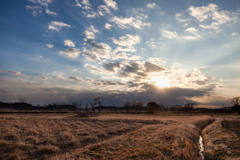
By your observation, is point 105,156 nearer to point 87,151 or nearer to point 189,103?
point 87,151

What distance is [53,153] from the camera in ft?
33.1

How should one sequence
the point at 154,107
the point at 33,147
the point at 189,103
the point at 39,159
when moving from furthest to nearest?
the point at 189,103 → the point at 154,107 → the point at 33,147 → the point at 39,159

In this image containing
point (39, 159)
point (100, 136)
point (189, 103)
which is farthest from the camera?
point (189, 103)

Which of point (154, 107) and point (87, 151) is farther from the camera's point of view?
point (154, 107)

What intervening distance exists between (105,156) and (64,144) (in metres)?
5.18

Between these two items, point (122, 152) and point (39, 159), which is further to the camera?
point (122, 152)

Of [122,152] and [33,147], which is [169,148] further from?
[33,147]

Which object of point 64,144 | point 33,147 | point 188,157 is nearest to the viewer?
point 188,157

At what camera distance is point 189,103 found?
583 ft

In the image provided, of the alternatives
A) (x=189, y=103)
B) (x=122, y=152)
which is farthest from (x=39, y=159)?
(x=189, y=103)

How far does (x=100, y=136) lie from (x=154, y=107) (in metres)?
88.4

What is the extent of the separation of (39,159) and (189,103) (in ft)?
652

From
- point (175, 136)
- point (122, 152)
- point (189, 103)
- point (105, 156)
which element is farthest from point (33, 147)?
point (189, 103)

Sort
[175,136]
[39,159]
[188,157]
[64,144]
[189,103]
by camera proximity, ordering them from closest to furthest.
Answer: [39,159] < [188,157] < [64,144] < [175,136] < [189,103]
